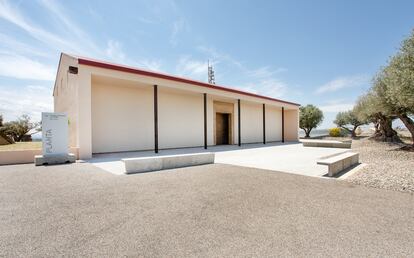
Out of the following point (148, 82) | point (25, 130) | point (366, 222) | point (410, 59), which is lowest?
point (366, 222)

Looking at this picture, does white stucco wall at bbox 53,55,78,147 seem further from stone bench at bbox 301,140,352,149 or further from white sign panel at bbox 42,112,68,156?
stone bench at bbox 301,140,352,149

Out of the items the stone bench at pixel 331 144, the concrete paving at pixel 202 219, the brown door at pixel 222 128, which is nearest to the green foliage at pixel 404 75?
the stone bench at pixel 331 144

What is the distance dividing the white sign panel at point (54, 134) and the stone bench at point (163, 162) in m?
3.63

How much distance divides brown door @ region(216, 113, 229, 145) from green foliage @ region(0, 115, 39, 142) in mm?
20761

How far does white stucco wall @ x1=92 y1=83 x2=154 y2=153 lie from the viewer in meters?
10.3

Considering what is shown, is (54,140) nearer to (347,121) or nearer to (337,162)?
(337,162)

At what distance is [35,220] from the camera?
2.82m

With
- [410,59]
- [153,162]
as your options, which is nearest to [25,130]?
[153,162]

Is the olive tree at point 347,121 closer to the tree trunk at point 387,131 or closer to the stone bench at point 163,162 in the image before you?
the tree trunk at point 387,131

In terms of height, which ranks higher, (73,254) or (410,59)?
(410,59)

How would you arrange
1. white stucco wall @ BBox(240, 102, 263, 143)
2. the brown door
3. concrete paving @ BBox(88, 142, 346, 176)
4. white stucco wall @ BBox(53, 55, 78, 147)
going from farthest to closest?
1. white stucco wall @ BBox(240, 102, 263, 143)
2. the brown door
3. white stucco wall @ BBox(53, 55, 78, 147)
4. concrete paving @ BBox(88, 142, 346, 176)

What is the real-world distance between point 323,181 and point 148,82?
8495 mm

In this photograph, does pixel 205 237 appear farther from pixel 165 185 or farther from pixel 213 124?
pixel 213 124

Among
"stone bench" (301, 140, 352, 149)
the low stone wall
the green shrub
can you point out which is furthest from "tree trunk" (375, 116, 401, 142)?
the low stone wall
